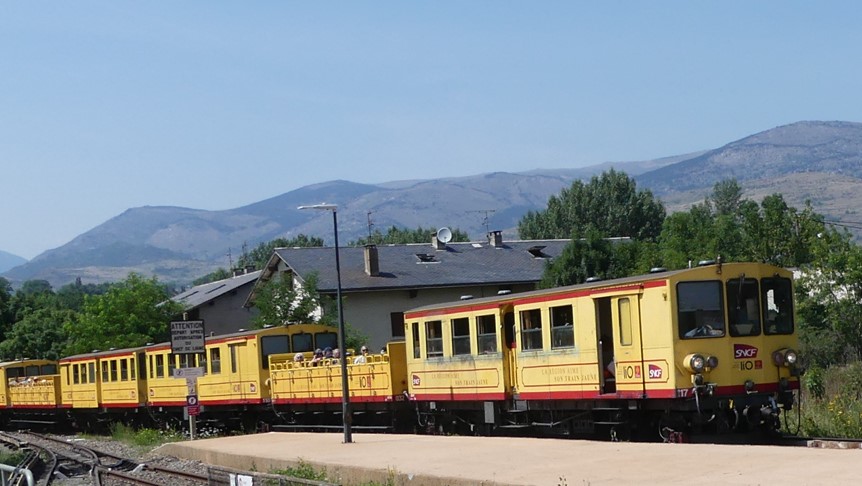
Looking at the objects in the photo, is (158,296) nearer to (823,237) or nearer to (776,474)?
(823,237)

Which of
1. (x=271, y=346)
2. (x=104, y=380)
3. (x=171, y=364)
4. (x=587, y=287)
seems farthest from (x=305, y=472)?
(x=104, y=380)

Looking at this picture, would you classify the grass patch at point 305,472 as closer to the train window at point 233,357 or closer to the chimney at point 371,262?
the train window at point 233,357

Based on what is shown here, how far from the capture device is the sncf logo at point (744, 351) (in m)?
18.8

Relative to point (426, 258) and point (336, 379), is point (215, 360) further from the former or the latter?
point (426, 258)

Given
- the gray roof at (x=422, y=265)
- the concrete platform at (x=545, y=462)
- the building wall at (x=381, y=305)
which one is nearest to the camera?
the concrete platform at (x=545, y=462)

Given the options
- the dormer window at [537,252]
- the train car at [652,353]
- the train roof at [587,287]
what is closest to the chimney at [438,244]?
the dormer window at [537,252]

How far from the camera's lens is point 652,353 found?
18969 millimetres

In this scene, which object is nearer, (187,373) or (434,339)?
(434,339)

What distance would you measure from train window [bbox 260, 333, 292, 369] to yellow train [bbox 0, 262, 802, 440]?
37 millimetres

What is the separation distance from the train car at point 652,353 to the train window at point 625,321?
2cm

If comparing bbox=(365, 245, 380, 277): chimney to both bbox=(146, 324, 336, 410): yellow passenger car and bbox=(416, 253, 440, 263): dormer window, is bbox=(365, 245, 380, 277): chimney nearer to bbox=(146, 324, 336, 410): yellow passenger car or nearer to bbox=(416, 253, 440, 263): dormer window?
bbox=(416, 253, 440, 263): dormer window

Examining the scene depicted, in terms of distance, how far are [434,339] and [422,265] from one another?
32439 millimetres

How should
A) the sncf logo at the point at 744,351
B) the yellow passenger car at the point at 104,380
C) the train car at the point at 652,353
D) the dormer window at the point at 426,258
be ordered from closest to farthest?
1. the train car at the point at 652,353
2. the sncf logo at the point at 744,351
3. the yellow passenger car at the point at 104,380
4. the dormer window at the point at 426,258

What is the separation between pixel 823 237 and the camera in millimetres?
41875
